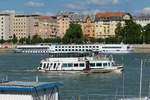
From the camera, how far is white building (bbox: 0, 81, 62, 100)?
47.8 ft

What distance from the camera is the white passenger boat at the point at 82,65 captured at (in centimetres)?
5119

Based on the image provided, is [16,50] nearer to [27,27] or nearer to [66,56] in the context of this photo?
[27,27]

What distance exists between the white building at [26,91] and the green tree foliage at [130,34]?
376ft

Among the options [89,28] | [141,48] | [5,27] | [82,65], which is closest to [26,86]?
[82,65]

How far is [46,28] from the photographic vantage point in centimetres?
16762

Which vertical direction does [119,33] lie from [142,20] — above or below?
below

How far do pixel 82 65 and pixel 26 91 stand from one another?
37.2 meters

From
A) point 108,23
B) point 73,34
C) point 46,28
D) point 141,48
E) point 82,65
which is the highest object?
point 108,23

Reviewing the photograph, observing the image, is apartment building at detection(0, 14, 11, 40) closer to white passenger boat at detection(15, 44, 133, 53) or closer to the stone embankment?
white passenger boat at detection(15, 44, 133, 53)

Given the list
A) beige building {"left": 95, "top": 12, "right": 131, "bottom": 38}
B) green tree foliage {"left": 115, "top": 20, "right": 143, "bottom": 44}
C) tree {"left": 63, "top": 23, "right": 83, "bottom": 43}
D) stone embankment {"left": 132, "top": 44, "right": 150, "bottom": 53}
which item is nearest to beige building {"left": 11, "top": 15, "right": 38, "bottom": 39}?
beige building {"left": 95, "top": 12, "right": 131, "bottom": 38}

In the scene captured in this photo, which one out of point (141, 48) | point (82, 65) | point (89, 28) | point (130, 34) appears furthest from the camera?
point (89, 28)

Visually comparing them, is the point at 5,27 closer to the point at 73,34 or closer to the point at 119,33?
the point at 73,34

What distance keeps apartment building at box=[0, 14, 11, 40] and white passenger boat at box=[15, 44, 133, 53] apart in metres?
32.4

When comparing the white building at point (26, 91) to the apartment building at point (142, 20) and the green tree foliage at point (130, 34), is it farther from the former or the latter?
the apartment building at point (142, 20)
